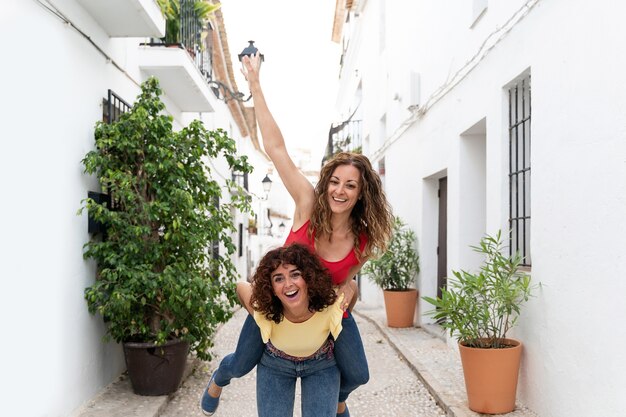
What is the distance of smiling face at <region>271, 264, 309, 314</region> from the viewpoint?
302 cm

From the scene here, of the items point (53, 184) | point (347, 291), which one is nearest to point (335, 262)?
point (347, 291)

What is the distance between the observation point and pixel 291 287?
3010 millimetres

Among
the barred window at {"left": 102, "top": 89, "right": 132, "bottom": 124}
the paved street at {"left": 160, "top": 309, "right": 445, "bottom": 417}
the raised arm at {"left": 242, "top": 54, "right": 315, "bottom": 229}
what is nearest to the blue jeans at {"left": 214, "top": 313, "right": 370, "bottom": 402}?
the raised arm at {"left": 242, "top": 54, "right": 315, "bottom": 229}

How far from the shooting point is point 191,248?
576cm

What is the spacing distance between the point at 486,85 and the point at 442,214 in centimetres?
334

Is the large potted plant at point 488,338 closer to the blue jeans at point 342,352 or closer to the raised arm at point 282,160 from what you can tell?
the blue jeans at point 342,352

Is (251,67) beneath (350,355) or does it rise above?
above

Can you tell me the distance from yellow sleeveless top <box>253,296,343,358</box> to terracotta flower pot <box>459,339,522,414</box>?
2.18 m

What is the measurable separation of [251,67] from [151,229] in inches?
105

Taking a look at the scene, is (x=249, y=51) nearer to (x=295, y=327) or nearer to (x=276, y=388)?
(x=295, y=327)

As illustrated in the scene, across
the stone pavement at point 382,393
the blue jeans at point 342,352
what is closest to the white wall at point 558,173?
the stone pavement at point 382,393

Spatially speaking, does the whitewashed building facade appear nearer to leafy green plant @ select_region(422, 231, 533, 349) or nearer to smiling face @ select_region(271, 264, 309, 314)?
smiling face @ select_region(271, 264, 309, 314)

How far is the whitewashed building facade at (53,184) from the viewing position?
382 cm

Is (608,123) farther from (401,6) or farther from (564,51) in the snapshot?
(401,6)
